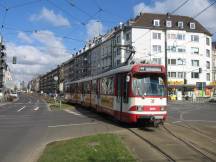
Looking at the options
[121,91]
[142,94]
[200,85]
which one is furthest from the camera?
[200,85]

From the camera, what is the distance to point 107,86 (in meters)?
22.8

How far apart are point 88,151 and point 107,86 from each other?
1172 centimetres

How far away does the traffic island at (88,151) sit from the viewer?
1027 cm

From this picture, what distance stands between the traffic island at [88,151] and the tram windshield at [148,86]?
15.0 feet

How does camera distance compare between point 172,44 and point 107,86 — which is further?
point 172,44

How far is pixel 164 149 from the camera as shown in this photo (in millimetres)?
11805

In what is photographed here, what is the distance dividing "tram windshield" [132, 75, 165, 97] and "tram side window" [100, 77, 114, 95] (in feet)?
10.6

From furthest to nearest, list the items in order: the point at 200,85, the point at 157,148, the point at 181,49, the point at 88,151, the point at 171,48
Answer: the point at 181,49, the point at 200,85, the point at 171,48, the point at 157,148, the point at 88,151

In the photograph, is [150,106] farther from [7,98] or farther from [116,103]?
[7,98]

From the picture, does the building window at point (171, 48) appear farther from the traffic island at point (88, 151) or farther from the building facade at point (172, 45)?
the traffic island at point (88, 151)

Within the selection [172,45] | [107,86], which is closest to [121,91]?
[107,86]

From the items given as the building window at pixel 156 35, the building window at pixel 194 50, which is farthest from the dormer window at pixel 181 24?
the building window at pixel 156 35

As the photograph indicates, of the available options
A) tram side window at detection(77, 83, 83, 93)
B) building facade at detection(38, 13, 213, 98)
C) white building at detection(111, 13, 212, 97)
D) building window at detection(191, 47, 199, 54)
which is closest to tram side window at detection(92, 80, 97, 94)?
tram side window at detection(77, 83, 83, 93)

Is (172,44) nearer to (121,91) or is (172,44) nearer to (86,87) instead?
(86,87)
